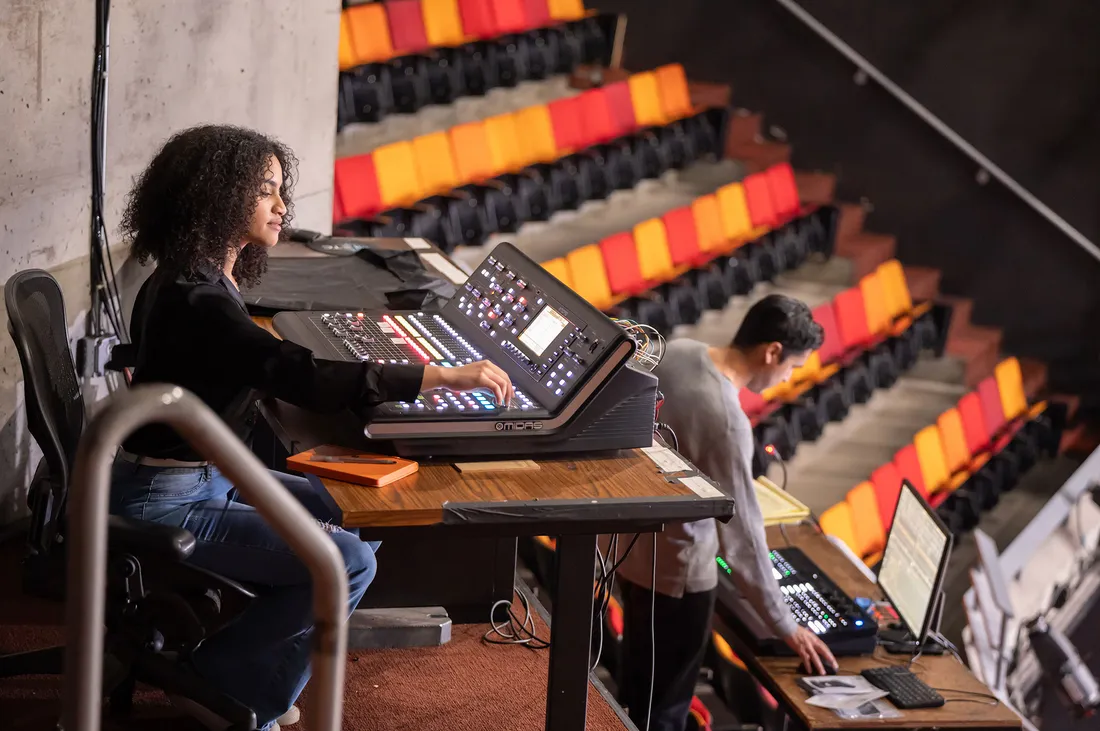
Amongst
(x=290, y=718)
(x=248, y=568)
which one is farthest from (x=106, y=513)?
(x=290, y=718)

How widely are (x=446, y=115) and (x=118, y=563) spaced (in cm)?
485

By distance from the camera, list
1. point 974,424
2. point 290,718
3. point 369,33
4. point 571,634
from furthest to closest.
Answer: point 974,424
point 369,33
point 290,718
point 571,634

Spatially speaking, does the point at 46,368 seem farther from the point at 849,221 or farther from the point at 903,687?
the point at 849,221

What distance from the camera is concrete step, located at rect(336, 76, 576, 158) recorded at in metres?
5.83

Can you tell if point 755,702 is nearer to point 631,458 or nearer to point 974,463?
point 631,458

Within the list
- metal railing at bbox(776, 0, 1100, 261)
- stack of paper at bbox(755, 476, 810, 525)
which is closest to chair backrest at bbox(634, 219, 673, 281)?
metal railing at bbox(776, 0, 1100, 261)

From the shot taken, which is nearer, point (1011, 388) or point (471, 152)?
point (471, 152)

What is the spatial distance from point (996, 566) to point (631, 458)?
3.26 m

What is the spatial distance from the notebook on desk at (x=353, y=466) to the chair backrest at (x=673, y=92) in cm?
582

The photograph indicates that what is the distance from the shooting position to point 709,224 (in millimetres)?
6516

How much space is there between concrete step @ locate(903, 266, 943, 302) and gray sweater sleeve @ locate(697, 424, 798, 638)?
5.24 m

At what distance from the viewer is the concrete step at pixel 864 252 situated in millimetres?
7332

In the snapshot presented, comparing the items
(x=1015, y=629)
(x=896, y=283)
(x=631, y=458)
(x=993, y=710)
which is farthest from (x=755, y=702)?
(x=896, y=283)

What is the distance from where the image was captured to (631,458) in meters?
1.89
